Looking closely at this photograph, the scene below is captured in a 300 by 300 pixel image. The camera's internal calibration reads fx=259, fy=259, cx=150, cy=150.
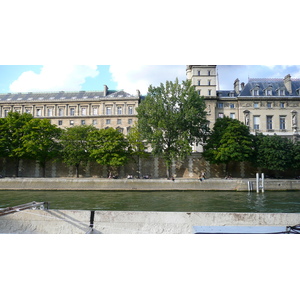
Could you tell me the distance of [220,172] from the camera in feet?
83.5

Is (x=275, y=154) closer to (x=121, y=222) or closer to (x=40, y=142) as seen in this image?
(x=121, y=222)

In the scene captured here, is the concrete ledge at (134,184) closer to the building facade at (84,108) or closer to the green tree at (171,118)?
the green tree at (171,118)

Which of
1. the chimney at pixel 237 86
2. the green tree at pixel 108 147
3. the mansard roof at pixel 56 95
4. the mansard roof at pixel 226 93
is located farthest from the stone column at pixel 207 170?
the mansard roof at pixel 56 95

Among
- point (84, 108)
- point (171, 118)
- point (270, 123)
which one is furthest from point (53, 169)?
point (270, 123)

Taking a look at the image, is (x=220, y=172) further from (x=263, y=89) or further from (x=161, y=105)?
(x=263, y=89)

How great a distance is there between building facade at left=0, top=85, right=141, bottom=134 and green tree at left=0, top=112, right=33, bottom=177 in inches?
368

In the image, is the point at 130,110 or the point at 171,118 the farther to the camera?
the point at 130,110

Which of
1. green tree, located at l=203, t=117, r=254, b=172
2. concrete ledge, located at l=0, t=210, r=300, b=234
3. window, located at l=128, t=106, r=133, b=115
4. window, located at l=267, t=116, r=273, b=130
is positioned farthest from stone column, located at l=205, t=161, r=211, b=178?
concrete ledge, located at l=0, t=210, r=300, b=234

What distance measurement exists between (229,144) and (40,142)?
16.6 metres

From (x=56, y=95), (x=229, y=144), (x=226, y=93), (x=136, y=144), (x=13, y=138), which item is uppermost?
(x=56, y=95)

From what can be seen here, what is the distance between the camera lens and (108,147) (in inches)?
894

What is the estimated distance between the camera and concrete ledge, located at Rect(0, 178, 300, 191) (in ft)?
63.1

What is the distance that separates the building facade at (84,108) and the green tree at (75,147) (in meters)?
9.09

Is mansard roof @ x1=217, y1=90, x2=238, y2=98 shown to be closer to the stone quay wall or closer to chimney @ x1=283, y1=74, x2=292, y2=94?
chimney @ x1=283, y1=74, x2=292, y2=94
